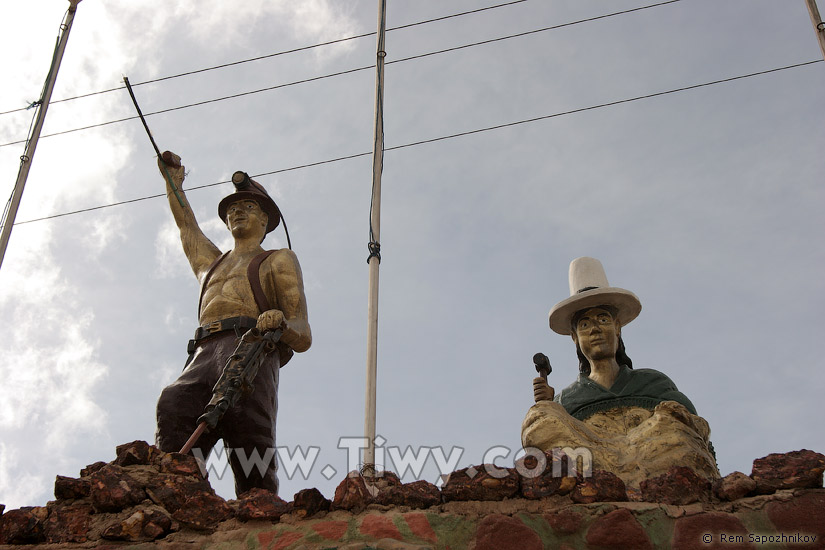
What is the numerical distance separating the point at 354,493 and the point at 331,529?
0.15 meters

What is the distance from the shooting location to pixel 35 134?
7078 mm

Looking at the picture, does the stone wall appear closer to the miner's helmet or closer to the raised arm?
the raised arm

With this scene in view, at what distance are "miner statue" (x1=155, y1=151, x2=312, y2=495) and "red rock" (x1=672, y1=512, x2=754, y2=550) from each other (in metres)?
2.39

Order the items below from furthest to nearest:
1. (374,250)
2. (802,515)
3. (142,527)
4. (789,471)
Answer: (374,250), (142,527), (789,471), (802,515)

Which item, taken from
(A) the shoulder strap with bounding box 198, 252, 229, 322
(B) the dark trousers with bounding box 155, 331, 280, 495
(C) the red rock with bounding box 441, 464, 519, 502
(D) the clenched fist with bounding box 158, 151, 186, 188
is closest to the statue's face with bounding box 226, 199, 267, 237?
(A) the shoulder strap with bounding box 198, 252, 229, 322

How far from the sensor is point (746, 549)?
2594 mm

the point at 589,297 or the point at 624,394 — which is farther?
the point at 589,297

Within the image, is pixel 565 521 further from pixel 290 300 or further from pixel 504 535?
pixel 290 300

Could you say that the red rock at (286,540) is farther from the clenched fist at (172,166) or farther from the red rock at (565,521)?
the clenched fist at (172,166)

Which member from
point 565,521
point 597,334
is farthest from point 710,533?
point 597,334

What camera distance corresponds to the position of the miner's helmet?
5738mm

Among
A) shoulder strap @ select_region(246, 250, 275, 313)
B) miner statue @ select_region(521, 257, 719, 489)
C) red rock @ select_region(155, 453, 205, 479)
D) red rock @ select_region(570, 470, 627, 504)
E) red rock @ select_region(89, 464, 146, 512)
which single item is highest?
shoulder strap @ select_region(246, 250, 275, 313)

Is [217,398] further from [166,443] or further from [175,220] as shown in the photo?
[175,220]

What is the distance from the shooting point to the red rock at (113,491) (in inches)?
124
